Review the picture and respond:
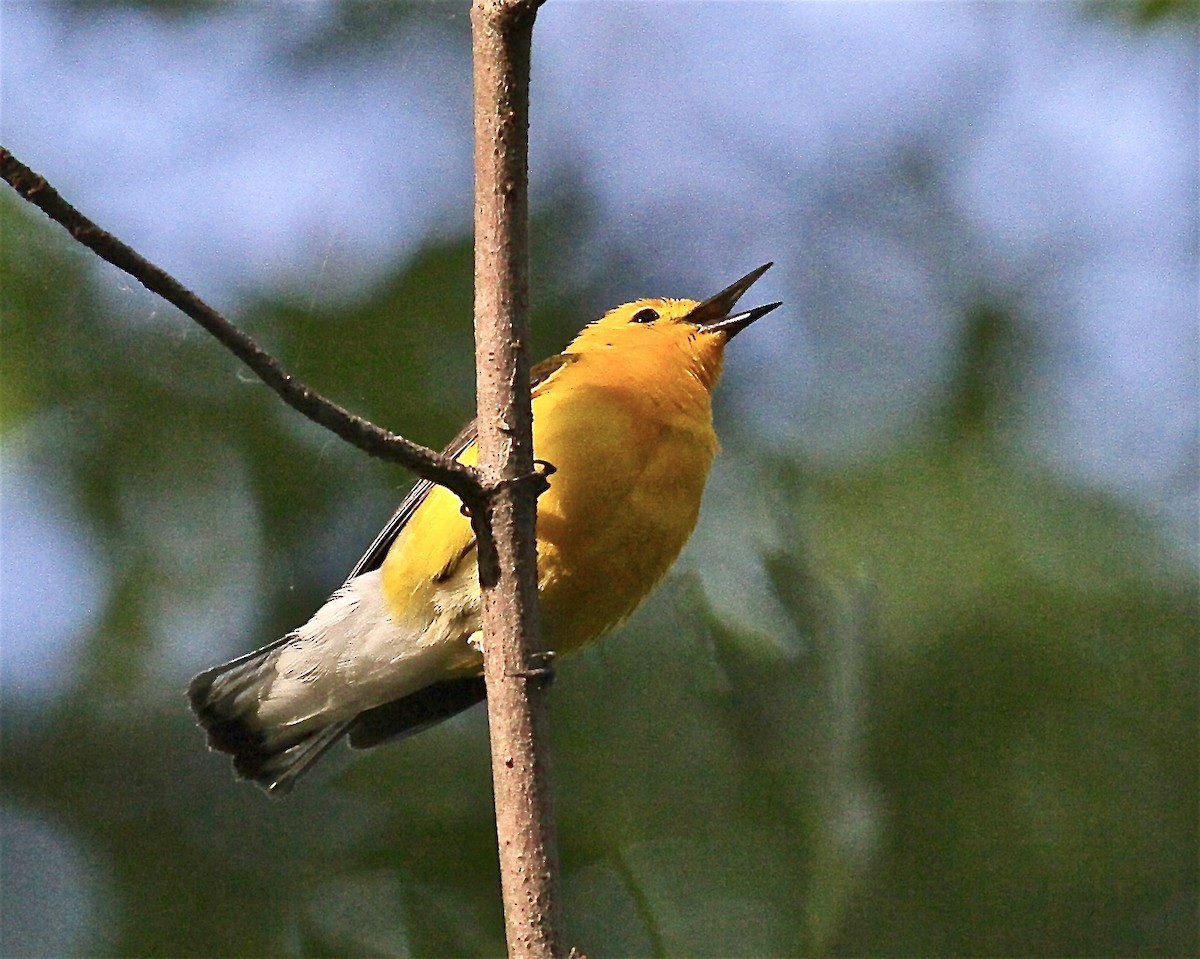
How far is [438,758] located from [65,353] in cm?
231

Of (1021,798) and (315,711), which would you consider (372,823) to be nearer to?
(315,711)

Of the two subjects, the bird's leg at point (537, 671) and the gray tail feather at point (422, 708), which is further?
the gray tail feather at point (422, 708)

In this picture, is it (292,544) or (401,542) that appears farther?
(292,544)

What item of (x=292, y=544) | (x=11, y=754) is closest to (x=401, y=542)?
(x=292, y=544)

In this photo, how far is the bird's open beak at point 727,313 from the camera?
A: 5.07 m

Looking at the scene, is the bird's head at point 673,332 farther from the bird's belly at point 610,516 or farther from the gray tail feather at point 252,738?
the gray tail feather at point 252,738

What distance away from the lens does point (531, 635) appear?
297cm

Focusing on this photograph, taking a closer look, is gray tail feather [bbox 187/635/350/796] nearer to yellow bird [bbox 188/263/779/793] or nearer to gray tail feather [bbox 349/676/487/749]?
yellow bird [bbox 188/263/779/793]

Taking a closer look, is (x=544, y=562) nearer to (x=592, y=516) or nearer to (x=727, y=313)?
(x=592, y=516)

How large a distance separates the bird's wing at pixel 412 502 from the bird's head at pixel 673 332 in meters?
0.13

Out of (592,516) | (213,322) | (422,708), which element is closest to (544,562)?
(592,516)

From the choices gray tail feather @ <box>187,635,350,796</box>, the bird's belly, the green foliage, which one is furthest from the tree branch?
the green foliage

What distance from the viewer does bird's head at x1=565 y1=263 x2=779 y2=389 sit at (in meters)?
4.81

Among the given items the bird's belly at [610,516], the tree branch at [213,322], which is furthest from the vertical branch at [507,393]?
the bird's belly at [610,516]
